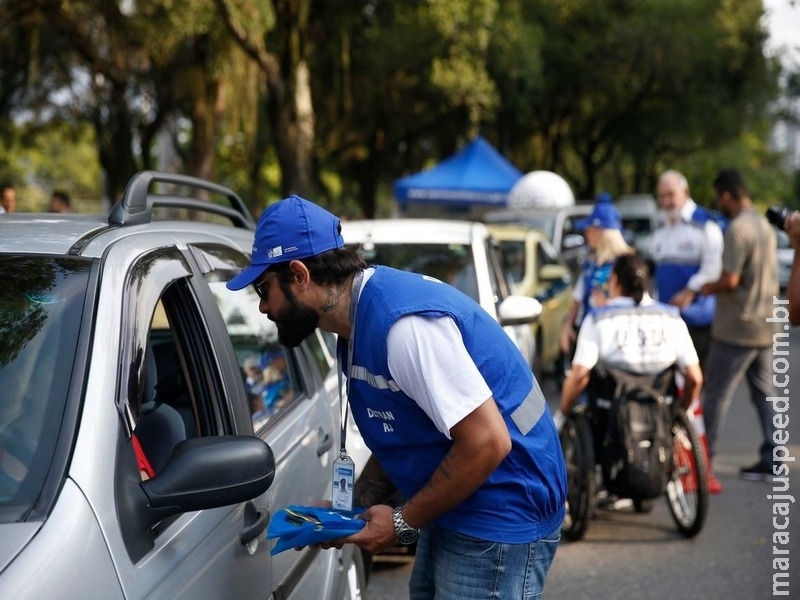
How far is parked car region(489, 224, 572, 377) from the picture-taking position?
10.4m

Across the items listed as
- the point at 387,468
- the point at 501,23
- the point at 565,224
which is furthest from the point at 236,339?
the point at 501,23

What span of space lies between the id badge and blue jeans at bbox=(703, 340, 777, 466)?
477 centimetres

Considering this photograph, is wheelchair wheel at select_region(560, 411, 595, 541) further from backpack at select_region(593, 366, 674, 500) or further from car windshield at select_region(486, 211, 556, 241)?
car windshield at select_region(486, 211, 556, 241)

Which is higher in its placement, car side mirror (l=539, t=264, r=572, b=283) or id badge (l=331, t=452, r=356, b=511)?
id badge (l=331, t=452, r=356, b=511)

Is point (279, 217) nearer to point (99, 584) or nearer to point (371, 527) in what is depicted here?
point (371, 527)

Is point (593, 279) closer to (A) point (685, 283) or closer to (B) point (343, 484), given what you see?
(A) point (685, 283)

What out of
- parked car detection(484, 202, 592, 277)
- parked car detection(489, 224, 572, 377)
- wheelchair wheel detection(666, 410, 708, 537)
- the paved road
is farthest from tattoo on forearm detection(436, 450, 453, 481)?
parked car detection(484, 202, 592, 277)

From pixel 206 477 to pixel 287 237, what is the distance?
1.98 ft

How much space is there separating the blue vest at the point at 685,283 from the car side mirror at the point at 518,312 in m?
1.75

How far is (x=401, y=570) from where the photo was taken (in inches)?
214

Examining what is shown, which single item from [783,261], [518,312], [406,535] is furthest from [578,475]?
[783,261]

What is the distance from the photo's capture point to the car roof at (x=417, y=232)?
6.99m

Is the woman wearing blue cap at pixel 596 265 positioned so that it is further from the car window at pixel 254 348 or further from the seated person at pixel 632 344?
the car window at pixel 254 348

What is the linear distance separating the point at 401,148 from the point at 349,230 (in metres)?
25.9
